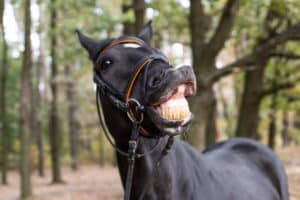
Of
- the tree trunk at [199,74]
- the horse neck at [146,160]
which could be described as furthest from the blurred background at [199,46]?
the horse neck at [146,160]

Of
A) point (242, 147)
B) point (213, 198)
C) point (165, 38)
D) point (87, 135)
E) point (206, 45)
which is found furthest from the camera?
point (87, 135)

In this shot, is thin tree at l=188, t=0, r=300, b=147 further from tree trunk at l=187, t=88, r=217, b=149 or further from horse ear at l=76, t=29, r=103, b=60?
horse ear at l=76, t=29, r=103, b=60

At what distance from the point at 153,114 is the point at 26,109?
10936 mm

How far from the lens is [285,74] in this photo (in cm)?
1705

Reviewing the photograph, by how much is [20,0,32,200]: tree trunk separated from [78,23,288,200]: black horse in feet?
33.0

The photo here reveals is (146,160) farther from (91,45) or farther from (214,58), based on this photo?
(214,58)

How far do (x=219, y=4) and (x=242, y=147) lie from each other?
8.78 meters

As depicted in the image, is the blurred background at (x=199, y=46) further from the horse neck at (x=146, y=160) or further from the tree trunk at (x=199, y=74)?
the horse neck at (x=146, y=160)

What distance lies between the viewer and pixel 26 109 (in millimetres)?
13203

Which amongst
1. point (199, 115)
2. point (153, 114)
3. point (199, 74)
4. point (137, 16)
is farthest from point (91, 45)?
point (137, 16)

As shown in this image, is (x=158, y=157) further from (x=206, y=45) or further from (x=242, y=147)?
(x=206, y=45)

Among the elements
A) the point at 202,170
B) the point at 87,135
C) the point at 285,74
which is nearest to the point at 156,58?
the point at 202,170

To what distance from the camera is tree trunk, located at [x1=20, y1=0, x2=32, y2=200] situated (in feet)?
43.3

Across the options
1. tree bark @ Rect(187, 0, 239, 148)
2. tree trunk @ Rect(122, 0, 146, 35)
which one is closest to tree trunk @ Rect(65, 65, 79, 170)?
tree trunk @ Rect(122, 0, 146, 35)
